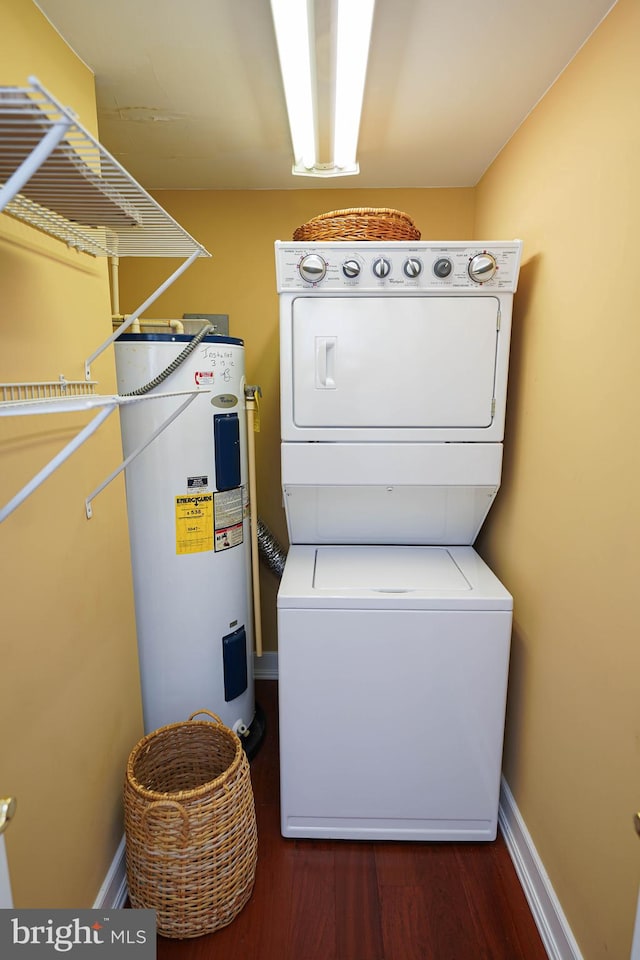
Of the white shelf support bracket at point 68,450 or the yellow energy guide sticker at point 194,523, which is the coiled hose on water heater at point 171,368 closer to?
the yellow energy guide sticker at point 194,523

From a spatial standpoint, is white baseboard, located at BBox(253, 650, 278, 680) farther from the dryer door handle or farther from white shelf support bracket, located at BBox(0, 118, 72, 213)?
white shelf support bracket, located at BBox(0, 118, 72, 213)

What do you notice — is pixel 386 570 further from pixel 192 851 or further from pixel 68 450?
pixel 68 450

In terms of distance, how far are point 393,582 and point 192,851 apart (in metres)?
0.95

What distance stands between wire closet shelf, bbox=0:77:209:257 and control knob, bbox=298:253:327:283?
0.35 meters

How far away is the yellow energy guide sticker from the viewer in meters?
1.83

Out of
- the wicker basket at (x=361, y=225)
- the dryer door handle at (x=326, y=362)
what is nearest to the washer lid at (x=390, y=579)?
the dryer door handle at (x=326, y=362)

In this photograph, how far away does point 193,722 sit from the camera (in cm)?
178

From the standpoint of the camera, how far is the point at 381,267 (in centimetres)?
163

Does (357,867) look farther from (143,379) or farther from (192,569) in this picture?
(143,379)

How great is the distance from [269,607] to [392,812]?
1.15 meters

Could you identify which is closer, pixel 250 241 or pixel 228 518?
pixel 228 518

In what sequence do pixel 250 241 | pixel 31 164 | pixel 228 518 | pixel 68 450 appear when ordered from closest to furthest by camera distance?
1. pixel 31 164
2. pixel 68 450
3. pixel 228 518
4. pixel 250 241

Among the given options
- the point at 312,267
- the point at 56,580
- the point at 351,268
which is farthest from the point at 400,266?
the point at 56,580

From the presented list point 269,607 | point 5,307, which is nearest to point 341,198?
point 5,307
